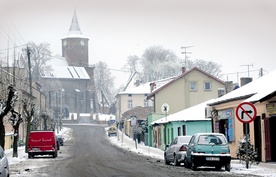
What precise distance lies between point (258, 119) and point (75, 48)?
15133cm

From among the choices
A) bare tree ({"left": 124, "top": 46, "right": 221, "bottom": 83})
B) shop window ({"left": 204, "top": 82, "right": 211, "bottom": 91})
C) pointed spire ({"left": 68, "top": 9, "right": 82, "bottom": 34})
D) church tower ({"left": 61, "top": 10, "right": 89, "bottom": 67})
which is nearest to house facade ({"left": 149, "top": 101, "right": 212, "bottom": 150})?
shop window ({"left": 204, "top": 82, "right": 211, "bottom": 91})

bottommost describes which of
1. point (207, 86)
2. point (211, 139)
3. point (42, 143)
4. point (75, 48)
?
point (42, 143)

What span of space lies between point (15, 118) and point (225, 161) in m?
22.5

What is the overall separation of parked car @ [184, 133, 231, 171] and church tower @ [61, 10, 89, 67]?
152666 mm

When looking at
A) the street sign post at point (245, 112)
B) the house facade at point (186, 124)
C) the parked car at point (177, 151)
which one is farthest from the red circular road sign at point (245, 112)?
the house facade at point (186, 124)

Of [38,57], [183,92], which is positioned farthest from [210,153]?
[38,57]

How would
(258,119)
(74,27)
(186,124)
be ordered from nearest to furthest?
1. (258,119)
2. (186,124)
3. (74,27)

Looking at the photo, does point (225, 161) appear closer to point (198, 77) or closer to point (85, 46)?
point (198, 77)

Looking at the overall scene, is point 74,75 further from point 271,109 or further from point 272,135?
point 271,109

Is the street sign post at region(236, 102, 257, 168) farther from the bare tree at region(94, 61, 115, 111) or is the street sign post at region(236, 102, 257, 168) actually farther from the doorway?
the bare tree at region(94, 61, 115, 111)

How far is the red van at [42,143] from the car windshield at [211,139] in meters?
18.6

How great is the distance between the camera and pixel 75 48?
17962 cm

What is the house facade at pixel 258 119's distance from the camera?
28047 mm

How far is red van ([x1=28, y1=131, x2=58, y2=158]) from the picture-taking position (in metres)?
41.6
